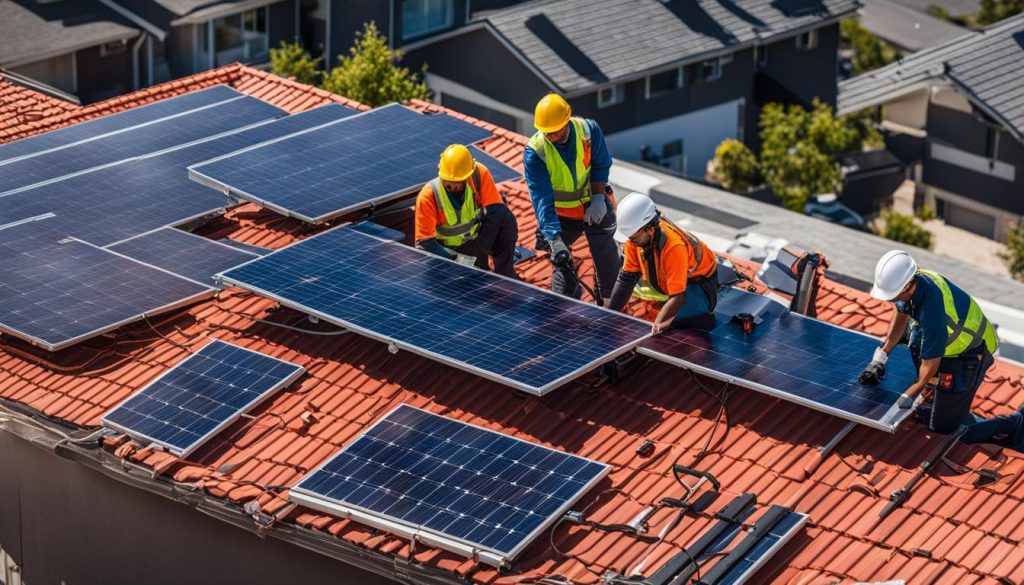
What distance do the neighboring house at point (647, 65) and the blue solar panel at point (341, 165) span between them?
33.3m

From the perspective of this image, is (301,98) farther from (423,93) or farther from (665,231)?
(423,93)

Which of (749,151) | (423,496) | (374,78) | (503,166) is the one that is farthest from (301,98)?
(749,151)

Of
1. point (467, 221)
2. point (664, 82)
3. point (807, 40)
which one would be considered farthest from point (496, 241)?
point (807, 40)

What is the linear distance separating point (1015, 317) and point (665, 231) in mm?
13193

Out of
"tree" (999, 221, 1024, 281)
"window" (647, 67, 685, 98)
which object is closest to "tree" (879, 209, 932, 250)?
"tree" (999, 221, 1024, 281)

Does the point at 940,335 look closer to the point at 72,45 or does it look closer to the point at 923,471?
the point at 923,471

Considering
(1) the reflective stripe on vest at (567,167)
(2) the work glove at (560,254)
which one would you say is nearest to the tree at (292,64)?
(1) the reflective stripe on vest at (567,167)

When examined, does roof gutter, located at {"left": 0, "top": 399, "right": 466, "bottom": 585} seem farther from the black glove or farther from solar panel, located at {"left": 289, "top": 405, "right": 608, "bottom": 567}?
the black glove

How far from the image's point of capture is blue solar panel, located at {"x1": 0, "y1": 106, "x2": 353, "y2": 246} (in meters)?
24.7

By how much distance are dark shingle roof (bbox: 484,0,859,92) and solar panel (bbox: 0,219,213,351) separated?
37.5 metres

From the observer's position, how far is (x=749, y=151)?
64312 millimetres

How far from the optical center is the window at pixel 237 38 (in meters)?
57.8

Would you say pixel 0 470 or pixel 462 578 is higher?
pixel 462 578

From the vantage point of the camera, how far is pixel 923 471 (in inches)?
747
